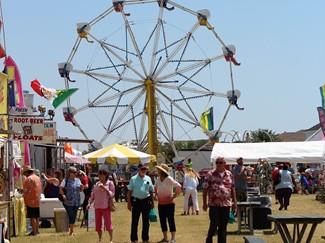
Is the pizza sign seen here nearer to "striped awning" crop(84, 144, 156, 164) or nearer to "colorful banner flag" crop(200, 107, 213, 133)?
"striped awning" crop(84, 144, 156, 164)

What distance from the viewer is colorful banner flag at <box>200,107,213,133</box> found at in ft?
155

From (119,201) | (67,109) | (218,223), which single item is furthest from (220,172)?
(67,109)

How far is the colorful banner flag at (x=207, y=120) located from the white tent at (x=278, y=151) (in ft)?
47.0

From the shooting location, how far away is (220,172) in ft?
38.5

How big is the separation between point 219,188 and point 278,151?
2124 centimetres

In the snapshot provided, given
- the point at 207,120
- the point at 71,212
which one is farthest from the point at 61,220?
the point at 207,120

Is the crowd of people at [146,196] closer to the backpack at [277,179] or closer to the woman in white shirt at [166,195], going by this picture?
the woman in white shirt at [166,195]

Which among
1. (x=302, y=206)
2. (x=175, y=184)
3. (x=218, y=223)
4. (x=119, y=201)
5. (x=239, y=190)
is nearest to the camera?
(x=218, y=223)

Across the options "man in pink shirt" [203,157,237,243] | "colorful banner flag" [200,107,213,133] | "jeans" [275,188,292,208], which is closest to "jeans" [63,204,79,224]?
"man in pink shirt" [203,157,237,243]

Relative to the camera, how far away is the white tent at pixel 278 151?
1246 inches

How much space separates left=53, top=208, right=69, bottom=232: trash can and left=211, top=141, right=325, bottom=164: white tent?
15.4m

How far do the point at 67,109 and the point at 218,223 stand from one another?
3400 cm

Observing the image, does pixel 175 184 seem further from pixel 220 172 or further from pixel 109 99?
pixel 109 99

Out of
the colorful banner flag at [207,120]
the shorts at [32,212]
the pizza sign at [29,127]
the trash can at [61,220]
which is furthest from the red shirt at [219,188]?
the colorful banner flag at [207,120]
